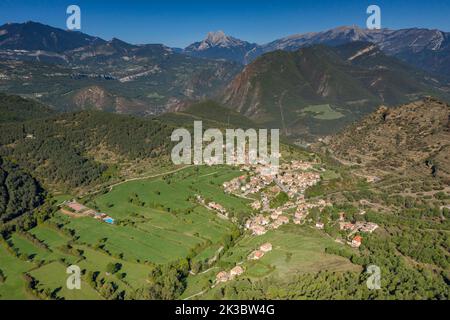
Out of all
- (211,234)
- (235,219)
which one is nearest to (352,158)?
(235,219)

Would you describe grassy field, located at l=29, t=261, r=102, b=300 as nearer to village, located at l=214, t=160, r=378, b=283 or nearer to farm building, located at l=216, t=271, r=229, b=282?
farm building, located at l=216, t=271, r=229, b=282

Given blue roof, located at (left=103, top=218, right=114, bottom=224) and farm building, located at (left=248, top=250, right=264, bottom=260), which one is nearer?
farm building, located at (left=248, top=250, right=264, bottom=260)

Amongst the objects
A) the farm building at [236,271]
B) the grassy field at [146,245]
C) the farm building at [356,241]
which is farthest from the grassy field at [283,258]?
the farm building at [356,241]

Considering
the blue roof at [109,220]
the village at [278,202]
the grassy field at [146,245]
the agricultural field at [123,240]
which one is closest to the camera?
the grassy field at [146,245]

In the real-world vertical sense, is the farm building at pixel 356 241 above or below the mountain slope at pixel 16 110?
below

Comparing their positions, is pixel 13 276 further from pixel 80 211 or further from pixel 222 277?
pixel 222 277

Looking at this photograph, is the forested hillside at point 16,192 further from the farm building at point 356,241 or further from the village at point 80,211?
the farm building at point 356,241

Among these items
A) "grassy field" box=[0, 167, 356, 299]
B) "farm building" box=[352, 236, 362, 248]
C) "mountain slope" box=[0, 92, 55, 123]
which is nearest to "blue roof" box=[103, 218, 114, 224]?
"grassy field" box=[0, 167, 356, 299]
